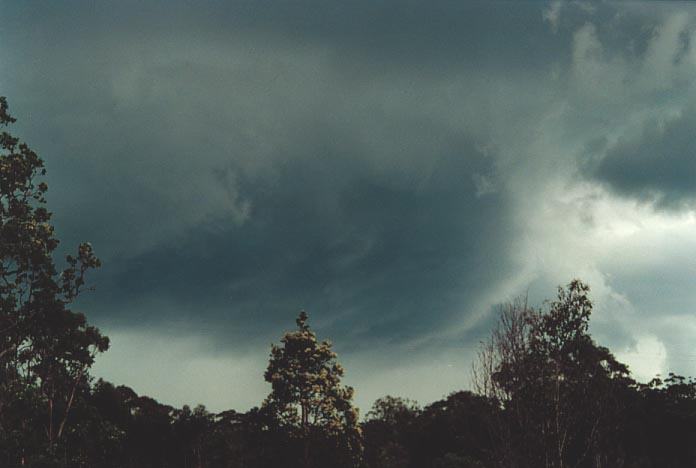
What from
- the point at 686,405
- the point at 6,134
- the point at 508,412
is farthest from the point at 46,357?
the point at 686,405

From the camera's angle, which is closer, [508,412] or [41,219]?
[41,219]

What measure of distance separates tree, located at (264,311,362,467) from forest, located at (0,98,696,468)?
0.07 meters

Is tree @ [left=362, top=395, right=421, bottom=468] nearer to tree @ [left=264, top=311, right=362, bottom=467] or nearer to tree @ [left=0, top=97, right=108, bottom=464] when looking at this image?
tree @ [left=264, top=311, right=362, bottom=467]

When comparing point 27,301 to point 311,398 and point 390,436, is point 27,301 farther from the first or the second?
point 390,436

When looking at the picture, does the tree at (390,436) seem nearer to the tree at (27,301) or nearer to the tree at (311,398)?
the tree at (311,398)

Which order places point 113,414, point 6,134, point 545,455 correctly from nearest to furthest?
point 6,134 < point 545,455 < point 113,414

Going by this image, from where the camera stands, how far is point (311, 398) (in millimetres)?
41094

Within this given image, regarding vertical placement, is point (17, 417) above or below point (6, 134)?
below

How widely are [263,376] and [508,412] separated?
20594mm

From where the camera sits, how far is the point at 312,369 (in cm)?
4222

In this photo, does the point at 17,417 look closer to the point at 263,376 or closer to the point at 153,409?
the point at 263,376

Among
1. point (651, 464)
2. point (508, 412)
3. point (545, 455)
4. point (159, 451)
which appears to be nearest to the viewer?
point (545, 455)

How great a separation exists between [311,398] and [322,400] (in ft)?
2.61

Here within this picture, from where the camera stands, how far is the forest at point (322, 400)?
24.2 meters
